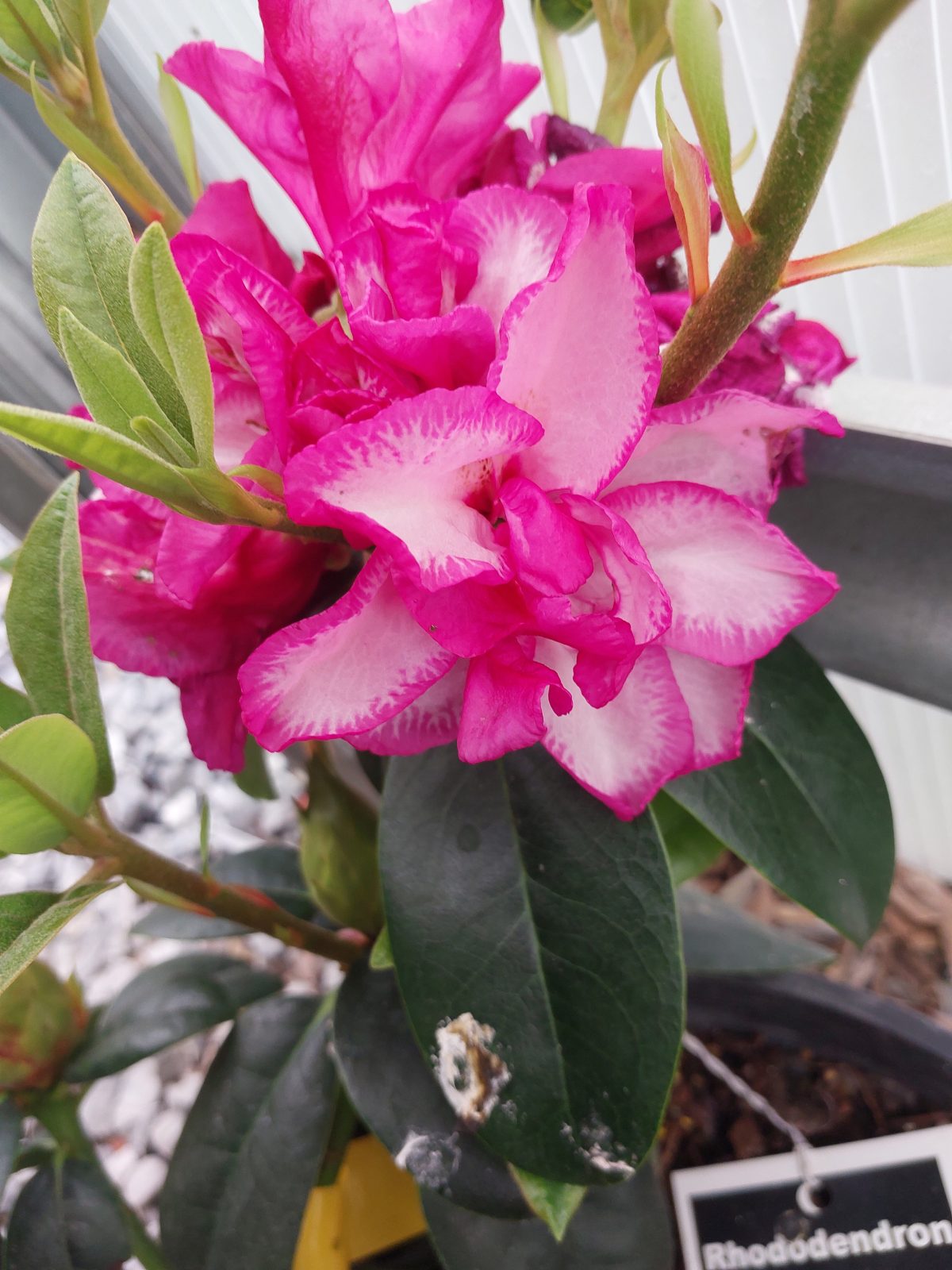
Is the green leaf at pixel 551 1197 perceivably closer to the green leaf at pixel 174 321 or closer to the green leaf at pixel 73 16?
the green leaf at pixel 174 321

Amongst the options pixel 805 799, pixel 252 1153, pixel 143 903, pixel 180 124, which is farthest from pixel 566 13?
pixel 143 903

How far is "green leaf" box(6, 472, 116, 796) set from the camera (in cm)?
34

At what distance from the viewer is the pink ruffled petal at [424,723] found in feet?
1.15

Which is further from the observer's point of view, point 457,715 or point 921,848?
point 921,848

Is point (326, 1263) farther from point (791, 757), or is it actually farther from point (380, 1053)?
point (791, 757)

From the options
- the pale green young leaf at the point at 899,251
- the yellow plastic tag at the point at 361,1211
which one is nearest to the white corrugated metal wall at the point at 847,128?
the pale green young leaf at the point at 899,251

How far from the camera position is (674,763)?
35cm

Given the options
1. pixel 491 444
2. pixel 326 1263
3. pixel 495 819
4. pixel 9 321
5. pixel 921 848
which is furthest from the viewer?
pixel 921 848

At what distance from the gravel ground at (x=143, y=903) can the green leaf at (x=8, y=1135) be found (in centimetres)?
44

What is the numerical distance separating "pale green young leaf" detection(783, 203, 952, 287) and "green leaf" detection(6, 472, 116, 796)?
0.27m

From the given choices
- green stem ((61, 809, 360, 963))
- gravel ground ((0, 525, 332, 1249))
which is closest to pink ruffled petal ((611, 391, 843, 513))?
green stem ((61, 809, 360, 963))

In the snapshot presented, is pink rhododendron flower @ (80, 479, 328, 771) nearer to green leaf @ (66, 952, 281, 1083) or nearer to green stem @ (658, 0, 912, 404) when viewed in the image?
green stem @ (658, 0, 912, 404)

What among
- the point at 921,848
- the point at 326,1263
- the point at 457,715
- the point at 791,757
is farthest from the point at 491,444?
the point at 921,848

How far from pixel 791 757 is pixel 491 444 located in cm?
30
